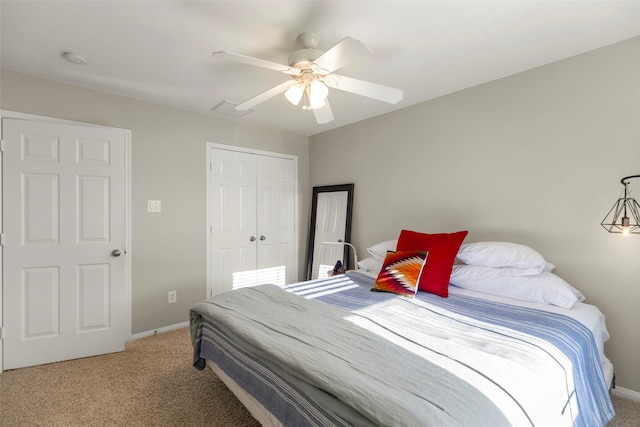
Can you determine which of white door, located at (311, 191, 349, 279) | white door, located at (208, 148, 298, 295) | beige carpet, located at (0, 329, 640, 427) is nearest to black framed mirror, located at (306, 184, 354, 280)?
white door, located at (311, 191, 349, 279)

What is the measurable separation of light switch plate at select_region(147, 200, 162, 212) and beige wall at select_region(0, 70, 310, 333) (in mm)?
45

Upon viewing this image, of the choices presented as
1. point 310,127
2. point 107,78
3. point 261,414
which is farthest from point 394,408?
point 310,127

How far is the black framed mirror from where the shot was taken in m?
3.89

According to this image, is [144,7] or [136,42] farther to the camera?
[136,42]

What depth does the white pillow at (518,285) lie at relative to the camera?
1.98 metres

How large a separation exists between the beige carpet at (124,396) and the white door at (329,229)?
1.99m

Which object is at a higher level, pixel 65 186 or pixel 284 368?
pixel 65 186

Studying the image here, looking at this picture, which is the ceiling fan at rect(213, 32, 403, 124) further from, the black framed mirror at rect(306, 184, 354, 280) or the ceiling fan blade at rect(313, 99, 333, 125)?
the black framed mirror at rect(306, 184, 354, 280)

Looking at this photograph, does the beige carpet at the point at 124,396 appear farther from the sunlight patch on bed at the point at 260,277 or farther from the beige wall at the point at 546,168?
the sunlight patch on bed at the point at 260,277

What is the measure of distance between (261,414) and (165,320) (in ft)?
7.44

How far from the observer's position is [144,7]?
1732mm

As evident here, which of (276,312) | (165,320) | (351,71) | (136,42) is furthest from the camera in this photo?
(165,320)

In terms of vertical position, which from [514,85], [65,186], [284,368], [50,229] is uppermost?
[514,85]

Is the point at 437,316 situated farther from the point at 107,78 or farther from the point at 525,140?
the point at 107,78
